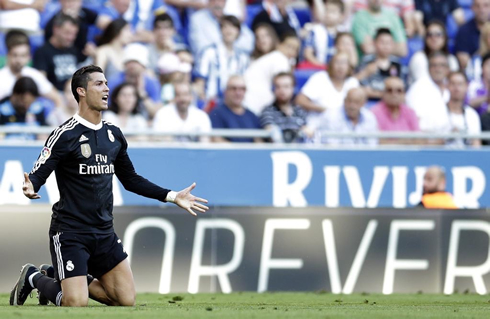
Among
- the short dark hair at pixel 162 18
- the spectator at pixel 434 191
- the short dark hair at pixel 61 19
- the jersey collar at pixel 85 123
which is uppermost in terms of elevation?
the short dark hair at pixel 162 18

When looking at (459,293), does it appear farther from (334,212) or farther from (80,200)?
(80,200)

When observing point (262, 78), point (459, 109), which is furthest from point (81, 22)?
point (459, 109)

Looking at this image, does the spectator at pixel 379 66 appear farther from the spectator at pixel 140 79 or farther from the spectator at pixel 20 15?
the spectator at pixel 20 15

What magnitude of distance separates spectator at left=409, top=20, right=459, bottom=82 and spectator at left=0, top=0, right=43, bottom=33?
566cm

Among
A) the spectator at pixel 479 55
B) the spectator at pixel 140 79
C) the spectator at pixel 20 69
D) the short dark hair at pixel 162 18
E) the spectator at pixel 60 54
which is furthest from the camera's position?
the spectator at pixel 479 55

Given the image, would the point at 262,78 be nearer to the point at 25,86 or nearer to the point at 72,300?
the point at 25,86

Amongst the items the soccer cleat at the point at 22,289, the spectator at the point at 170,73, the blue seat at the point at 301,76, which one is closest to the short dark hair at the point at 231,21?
the spectator at the point at 170,73

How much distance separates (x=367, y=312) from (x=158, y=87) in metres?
6.72

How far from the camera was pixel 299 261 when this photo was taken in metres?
11.1

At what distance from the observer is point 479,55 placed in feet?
51.0

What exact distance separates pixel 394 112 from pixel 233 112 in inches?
92.4

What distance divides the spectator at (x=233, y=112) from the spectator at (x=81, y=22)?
1939 mm

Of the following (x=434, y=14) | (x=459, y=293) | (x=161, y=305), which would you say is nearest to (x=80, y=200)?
(x=161, y=305)

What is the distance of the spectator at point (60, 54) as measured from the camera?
13.0 meters
